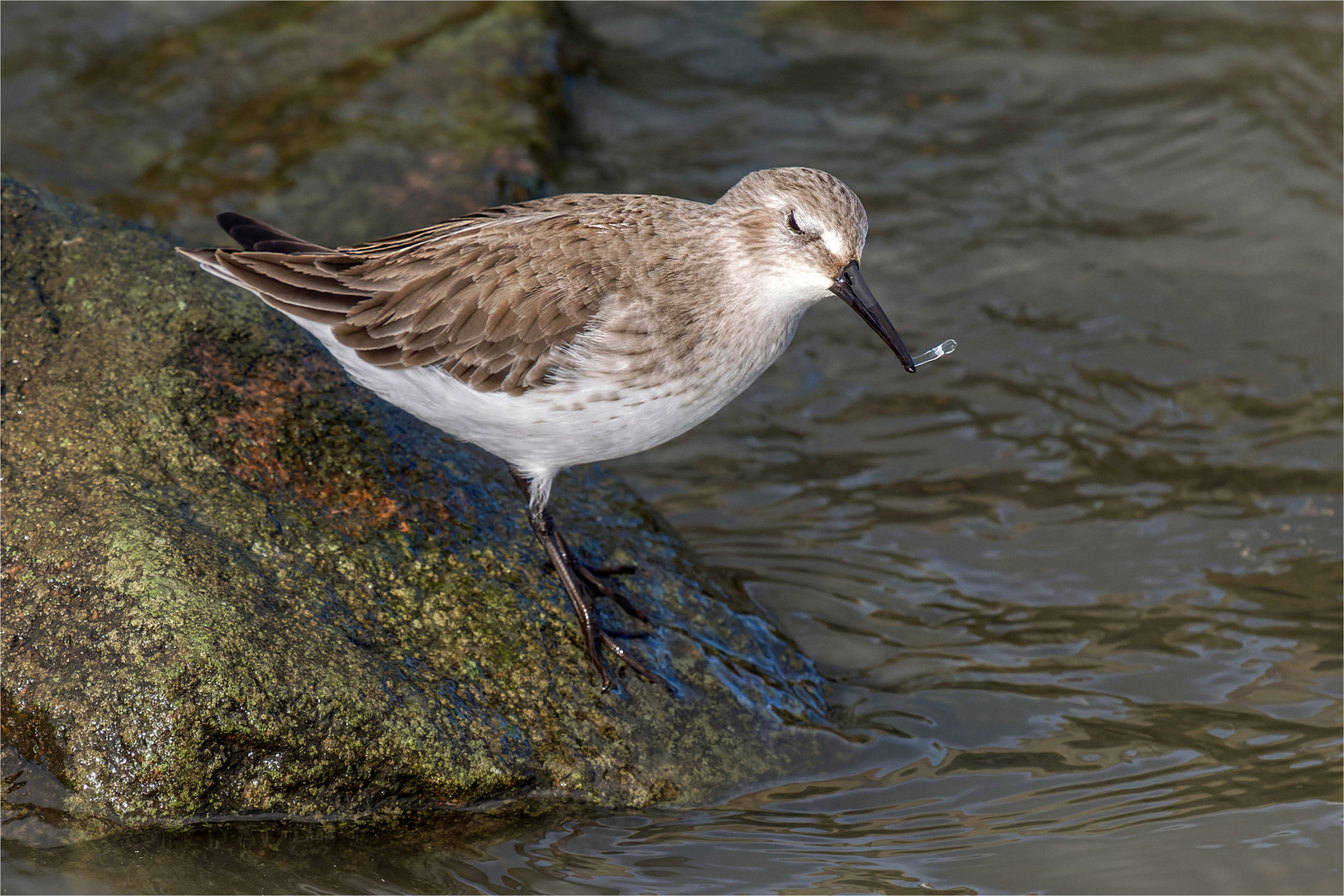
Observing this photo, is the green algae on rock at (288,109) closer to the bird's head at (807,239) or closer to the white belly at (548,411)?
the white belly at (548,411)

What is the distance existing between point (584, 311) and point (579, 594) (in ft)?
3.73

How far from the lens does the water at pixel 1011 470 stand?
4402mm

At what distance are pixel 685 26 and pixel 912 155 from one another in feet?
8.35


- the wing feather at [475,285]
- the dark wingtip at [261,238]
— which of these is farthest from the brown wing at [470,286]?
the dark wingtip at [261,238]

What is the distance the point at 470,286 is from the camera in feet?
15.8

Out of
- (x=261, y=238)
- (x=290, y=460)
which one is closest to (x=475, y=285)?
(x=290, y=460)

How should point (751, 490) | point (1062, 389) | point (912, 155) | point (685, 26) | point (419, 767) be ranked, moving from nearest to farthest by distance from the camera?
point (419, 767)
point (751, 490)
point (1062, 389)
point (912, 155)
point (685, 26)

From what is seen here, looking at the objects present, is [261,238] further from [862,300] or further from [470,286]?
[862,300]

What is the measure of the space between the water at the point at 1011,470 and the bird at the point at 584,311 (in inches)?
48.1

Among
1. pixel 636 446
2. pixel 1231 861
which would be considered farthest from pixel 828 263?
pixel 1231 861

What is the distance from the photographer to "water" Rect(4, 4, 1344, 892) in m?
4.40

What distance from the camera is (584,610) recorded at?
15.9 feet

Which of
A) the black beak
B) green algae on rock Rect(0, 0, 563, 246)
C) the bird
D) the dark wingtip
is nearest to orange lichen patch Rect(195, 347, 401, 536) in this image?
the bird

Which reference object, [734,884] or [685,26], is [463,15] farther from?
[734,884]
